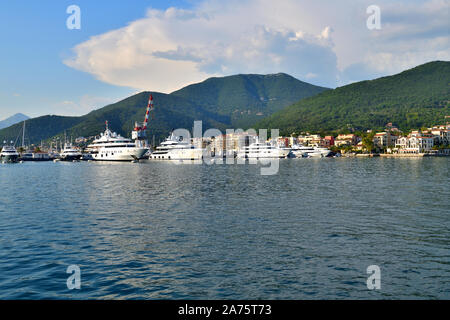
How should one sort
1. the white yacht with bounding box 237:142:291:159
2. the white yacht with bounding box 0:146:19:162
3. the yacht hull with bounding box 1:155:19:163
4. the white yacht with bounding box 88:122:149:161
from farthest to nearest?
1. the white yacht with bounding box 237:142:291:159
2. the yacht hull with bounding box 1:155:19:163
3. the white yacht with bounding box 0:146:19:162
4. the white yacht with bounding box 88:122:149:161

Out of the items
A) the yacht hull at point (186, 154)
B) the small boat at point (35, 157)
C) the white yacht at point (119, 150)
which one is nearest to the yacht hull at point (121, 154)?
the white yacht at point (119, 150)

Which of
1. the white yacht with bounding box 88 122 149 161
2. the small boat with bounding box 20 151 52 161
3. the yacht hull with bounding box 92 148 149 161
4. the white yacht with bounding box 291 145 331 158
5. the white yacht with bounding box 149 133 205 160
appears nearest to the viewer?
the yacht hull with bounding box 92 148 149 161

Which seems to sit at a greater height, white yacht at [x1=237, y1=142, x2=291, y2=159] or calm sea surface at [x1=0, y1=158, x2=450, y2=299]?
white yacht at [x1=237, y1=142, x2=291, y2=159]

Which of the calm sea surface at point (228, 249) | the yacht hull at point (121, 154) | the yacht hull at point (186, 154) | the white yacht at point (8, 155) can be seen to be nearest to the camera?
the calm sea surface at point (228, 249)

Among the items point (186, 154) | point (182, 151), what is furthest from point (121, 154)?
point (186, 154)

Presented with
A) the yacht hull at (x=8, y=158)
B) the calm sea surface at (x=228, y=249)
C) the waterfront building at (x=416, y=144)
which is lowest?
the calm sea surface at (x=228, y=249)

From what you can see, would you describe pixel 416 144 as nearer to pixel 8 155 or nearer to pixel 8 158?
pixel 8 155

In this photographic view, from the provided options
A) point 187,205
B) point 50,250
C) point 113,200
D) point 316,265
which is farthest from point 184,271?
point 113,200

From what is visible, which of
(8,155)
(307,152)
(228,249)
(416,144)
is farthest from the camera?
(307,152)

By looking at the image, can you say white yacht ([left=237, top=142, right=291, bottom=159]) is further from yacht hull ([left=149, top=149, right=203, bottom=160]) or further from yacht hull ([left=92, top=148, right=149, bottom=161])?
yacht hull ([left=92, top=148, right=149, bottom=161])

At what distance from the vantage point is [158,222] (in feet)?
65.3

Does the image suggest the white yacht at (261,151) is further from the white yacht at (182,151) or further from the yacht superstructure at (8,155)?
the yacht superstructure at (8,155)

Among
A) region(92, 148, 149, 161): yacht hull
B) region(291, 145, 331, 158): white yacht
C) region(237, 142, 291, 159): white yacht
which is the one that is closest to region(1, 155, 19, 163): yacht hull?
region(92, 148, 149, 161): yacht hull
